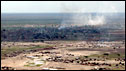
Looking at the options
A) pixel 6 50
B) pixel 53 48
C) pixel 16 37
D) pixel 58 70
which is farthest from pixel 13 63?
pixel 16 37

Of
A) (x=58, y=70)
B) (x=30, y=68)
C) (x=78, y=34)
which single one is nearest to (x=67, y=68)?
(x=58, y=70)

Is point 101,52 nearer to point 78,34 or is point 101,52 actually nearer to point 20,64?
point 20,64

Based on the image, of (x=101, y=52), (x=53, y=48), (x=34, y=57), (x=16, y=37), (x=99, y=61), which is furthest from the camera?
(x=16, y=37)

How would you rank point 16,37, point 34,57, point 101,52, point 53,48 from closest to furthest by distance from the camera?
point 34,57 → point 101,52 → point 53,48 → point 16,37

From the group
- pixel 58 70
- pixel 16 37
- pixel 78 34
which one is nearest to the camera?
pixel 58 70

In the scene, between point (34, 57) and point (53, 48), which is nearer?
point (34, 57)

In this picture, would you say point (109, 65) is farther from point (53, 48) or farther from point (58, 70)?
point (53, 48)
